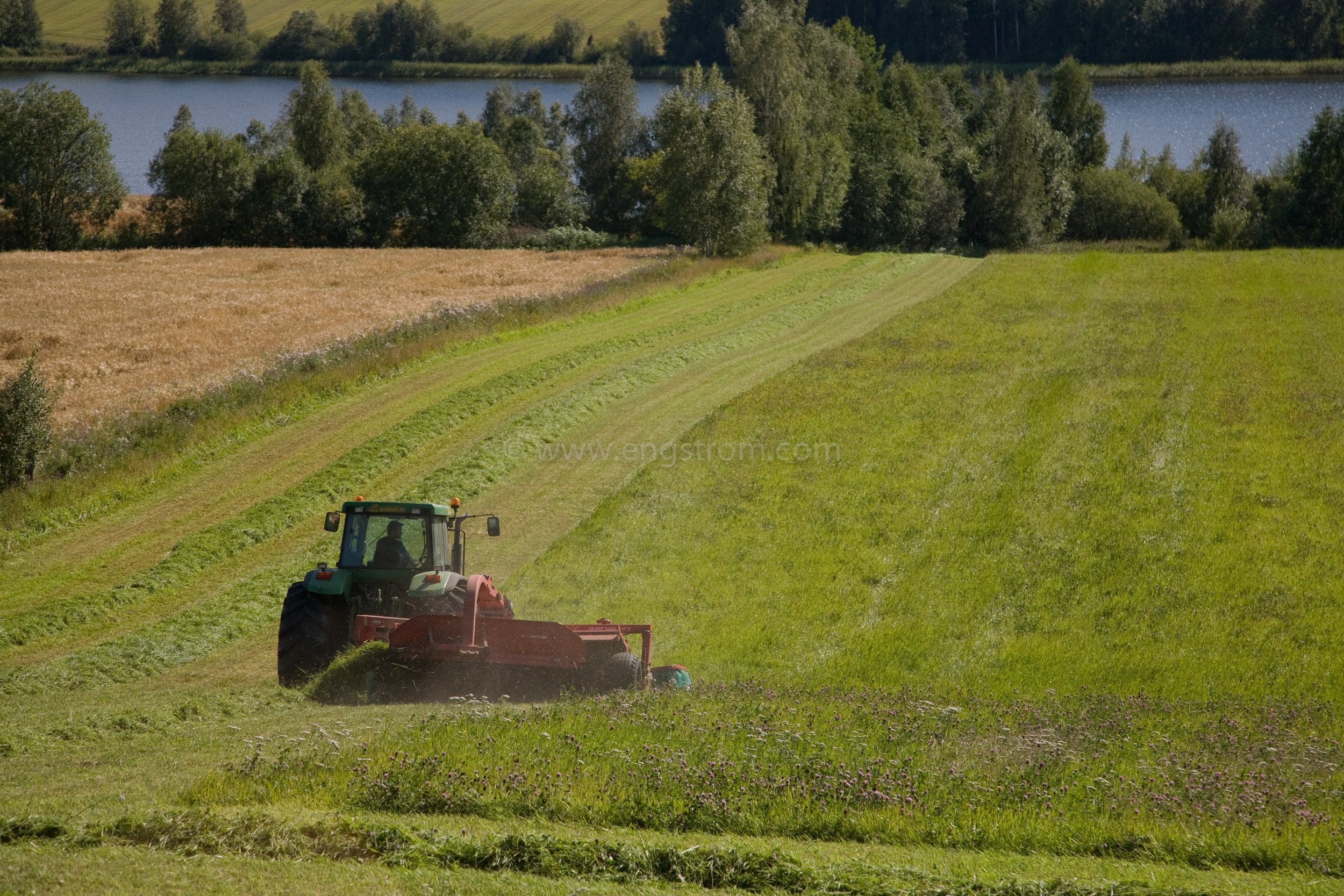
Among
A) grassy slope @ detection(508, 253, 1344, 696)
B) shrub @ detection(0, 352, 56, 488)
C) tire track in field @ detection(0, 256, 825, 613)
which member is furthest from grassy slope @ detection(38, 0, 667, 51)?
shrub @ detection(0, 352, 56, 488)

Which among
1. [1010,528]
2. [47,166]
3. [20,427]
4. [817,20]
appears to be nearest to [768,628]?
[1010,528]

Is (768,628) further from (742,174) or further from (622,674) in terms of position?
(742,174)

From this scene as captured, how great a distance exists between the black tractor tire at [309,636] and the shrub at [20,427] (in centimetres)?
1109

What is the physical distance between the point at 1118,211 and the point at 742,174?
→ 36976 millimetres

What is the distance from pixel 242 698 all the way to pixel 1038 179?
229 ft

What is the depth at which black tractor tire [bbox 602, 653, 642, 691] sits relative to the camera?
1265cm

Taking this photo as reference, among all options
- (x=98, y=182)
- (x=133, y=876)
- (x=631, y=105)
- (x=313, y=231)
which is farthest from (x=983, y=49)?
(x=133, y=876)

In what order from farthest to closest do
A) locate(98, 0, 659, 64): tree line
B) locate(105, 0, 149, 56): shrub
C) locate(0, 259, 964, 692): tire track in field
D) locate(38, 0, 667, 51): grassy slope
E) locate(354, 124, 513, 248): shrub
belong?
locate(38, 0, 667, 51): grassy slope, locate(98, 0, 659, 64): tree line, locate(105, 0, 149, 56): shrub, locate(354, 124, 513, 248): shrub, locate(0, 259, 964, 692): tire track in field

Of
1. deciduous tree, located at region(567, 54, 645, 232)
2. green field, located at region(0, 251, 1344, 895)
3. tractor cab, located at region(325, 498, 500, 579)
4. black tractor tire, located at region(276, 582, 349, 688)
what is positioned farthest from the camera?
deciduous tree, located at region(567, 54, 645, 232)

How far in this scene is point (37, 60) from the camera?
411 ft

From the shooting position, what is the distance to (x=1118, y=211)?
7531 centimetres

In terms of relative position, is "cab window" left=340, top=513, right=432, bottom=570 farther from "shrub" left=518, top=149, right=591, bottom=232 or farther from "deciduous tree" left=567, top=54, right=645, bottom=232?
"deciduous tree" left=567, top=54, right=645, bottom=232

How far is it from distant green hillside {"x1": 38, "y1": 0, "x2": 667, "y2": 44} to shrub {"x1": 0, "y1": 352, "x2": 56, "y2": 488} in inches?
5200

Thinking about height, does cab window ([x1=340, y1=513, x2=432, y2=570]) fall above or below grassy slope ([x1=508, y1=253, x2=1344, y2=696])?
above
